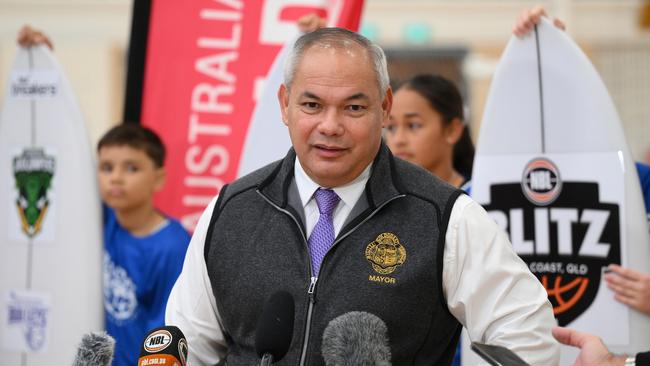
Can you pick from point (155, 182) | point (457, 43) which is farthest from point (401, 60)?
point (155, 182)

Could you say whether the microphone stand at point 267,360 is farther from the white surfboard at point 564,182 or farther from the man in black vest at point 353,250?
the white surfboard at point 564,182

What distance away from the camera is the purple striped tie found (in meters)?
1.88

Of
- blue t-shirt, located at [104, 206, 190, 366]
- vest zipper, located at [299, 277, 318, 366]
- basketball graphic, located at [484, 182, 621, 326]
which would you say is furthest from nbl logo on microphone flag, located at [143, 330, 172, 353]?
blue t-shirt, located at [104, 206, 190, 366]

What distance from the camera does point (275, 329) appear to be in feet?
5.29

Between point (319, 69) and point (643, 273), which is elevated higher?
point (319, 69)

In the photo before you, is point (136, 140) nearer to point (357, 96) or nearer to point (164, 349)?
point (357, 96)

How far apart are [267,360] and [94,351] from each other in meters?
0.30

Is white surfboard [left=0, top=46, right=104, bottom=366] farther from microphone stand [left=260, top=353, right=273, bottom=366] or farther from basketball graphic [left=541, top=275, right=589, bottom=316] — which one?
microphone stand [left=260, top=353, right=273, bottom=366]

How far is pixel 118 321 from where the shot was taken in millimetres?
3303

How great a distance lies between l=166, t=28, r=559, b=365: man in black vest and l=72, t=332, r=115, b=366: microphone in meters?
0.33

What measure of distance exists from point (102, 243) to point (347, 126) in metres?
1.85

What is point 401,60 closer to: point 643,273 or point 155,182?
point 155,182

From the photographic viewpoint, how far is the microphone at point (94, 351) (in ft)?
5.30

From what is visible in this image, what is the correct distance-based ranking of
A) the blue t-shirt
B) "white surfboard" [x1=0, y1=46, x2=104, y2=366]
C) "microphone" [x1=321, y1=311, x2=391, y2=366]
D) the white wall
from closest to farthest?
"microphone" [x1=321, y1=311, x2=391, y2=366] → the blue t-shirt → "white surfboard" [x1=0, y1=46, x2=104, y2=366] → the white wall
